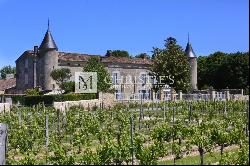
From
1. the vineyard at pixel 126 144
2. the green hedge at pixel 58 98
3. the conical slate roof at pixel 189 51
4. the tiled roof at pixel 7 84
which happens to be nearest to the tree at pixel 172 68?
the green hedge at pixel 58 98

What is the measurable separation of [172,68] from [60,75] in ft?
35.6

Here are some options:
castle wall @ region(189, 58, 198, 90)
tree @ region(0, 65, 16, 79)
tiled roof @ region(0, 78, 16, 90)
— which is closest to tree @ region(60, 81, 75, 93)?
tiled roof @ region(0, 78, 16, 90)

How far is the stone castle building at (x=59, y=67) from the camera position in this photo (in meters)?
51.2

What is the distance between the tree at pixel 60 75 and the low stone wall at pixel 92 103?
12.4 meters

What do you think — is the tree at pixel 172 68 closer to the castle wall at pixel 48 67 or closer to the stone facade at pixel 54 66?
the stone facade at pixel 54 66

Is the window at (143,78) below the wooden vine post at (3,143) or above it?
above

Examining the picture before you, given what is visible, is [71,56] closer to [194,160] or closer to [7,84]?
[7,84]

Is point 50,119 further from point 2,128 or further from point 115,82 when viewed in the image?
→ point 115,82

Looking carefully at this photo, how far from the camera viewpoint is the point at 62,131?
63.6 ft

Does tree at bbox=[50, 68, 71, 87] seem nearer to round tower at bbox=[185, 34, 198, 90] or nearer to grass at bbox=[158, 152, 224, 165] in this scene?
round tower at bbox=[185, 34, 198, 90]

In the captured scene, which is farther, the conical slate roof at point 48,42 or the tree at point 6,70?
the tree at point 6,70

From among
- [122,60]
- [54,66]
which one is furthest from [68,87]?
[122,60]

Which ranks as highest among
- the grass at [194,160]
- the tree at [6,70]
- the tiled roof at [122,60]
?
the tree at [6,70]

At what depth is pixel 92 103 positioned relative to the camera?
115ft
